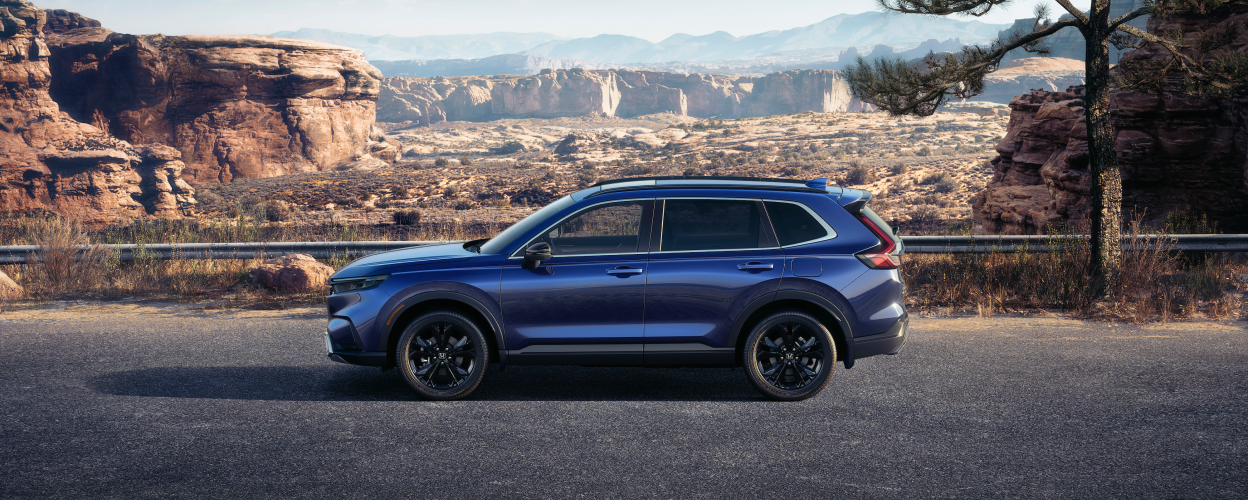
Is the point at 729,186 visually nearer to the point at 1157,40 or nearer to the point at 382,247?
the point at 382,247

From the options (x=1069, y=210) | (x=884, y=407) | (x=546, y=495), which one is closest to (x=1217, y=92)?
(x=1069, y=210)

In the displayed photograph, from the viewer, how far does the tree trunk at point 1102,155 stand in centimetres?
915

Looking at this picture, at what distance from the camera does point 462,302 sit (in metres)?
5.45

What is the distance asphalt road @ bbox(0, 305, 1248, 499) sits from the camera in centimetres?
405

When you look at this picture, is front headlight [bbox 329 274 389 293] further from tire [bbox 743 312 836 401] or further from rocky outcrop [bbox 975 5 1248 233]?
rocky outcrop [bbox 975 5 1248 233]

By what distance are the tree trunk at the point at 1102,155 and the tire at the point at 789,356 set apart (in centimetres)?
555

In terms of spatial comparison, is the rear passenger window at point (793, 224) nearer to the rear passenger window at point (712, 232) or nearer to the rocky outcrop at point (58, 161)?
the rear passenger window at point (712, 232)

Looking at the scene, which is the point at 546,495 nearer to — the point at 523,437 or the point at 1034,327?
the point at 523,437

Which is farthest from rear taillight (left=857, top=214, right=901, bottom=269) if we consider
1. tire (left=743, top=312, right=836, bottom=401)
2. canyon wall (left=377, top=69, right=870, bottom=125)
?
canyon wall (left=377, top=69, right=870, bottom=125)

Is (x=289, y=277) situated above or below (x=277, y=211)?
below

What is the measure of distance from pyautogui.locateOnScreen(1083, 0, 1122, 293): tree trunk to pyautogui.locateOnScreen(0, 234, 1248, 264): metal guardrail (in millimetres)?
520

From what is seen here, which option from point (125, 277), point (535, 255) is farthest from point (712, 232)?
point (125, 277)

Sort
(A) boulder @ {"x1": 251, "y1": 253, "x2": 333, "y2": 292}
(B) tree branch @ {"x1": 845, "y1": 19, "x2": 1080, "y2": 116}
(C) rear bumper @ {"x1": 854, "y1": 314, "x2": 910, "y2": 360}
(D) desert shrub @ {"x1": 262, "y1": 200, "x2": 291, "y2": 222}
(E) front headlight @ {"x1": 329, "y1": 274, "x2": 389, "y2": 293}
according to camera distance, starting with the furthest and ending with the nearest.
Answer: (D) desert shrub @ {"x1": 262, "y1": 200, "x2": 291, "y2": 222} < (B) tree branch @ {"x1": 845, "y1": 19, "x2": 1080, "y2": 116} < (A) boulder @ {"x1": 251, "y1": 253, "x2": 333, "y2": 292} < (E) front headlight @ {"x1": 329, "y1": 274, "x2": 389, "y2": 293} < (C) rear bumper @ {"x1": 854, "y1": 314, "x2": 910, "y2": 360}

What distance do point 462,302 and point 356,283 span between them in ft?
2.79
